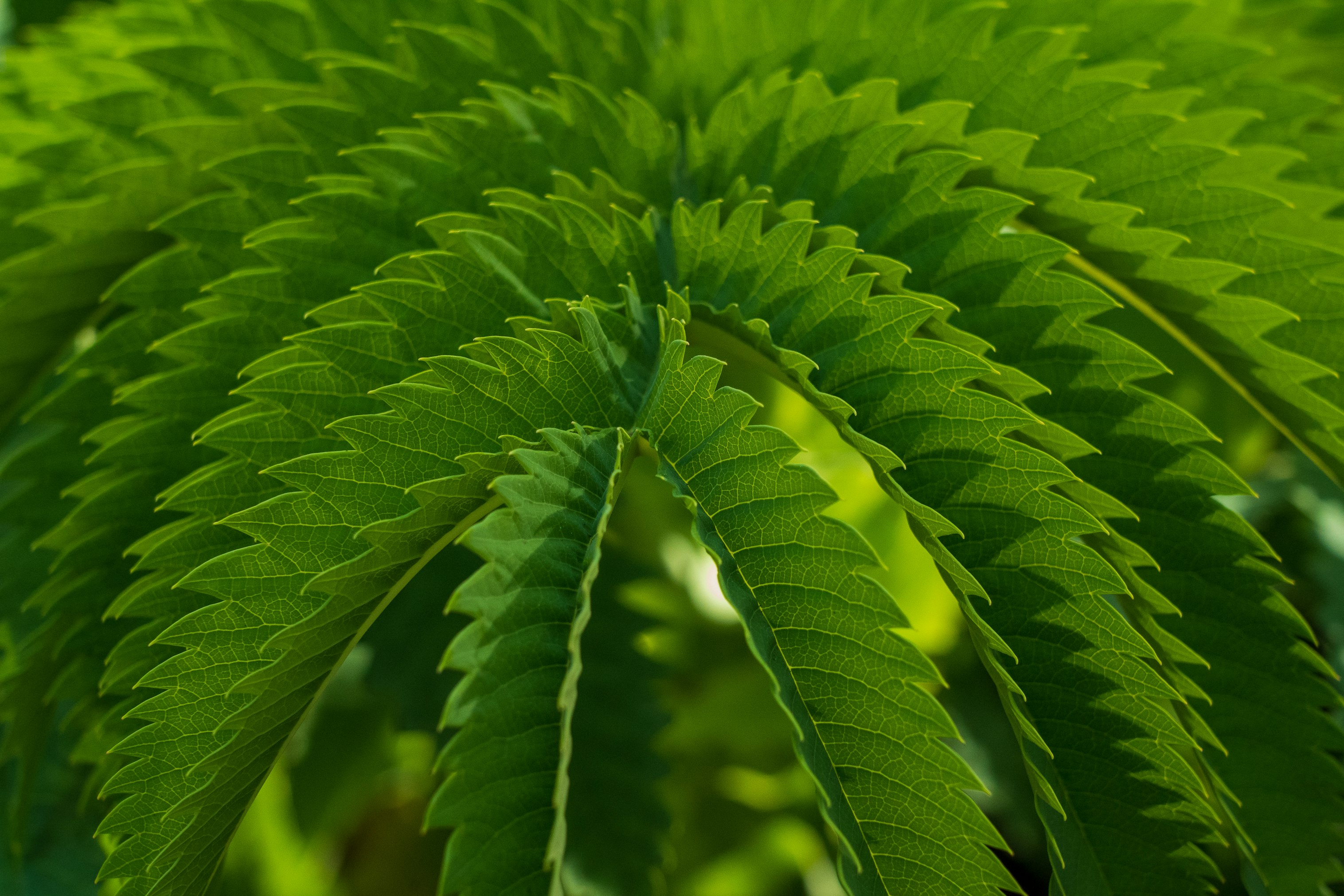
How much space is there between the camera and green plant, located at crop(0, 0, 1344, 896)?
537 mm

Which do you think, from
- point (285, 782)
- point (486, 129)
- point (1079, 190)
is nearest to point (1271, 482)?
point (1079, 190)

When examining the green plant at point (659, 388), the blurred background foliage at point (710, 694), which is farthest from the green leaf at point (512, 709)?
the blurred background foliage at point (710, 694)

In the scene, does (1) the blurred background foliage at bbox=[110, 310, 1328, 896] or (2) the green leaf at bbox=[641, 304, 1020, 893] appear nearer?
(2) the green leaf at bbox=[641, 304, 1020, 893]

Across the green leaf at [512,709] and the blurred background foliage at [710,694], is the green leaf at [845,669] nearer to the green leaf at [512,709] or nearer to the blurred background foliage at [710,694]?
the green leaf at [512,709]

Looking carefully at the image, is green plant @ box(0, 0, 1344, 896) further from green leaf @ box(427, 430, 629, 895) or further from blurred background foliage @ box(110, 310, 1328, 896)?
blurred background foliage @ box(110, 310, 1328, 896)

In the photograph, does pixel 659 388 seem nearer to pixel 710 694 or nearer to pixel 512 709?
pixel 512 709

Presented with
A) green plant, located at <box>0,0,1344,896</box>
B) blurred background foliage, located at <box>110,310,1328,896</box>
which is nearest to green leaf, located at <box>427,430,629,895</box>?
green plant, located at <box>0,0,1344,896</box>

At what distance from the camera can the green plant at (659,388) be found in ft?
1.76

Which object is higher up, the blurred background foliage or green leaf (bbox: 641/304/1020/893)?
green leaf (bbox: 641/304/1020/893)

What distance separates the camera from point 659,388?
1.87 feet

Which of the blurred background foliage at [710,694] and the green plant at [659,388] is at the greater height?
the green plant at [659,388]

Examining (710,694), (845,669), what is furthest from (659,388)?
(710,694)

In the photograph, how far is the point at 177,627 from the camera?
1.87 ft

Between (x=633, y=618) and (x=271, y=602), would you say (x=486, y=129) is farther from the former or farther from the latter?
(x=633, y=618)
